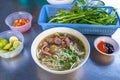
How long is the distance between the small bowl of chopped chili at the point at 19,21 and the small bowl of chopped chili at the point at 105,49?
0.39m

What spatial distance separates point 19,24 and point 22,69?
276mm

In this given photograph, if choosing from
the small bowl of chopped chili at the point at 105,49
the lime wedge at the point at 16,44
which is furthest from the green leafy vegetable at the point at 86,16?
the lime wedge at the point at 16,44

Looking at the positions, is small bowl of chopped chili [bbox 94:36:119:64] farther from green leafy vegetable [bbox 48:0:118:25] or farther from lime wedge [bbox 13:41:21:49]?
lime wedge [bbox 13:41:21:49]

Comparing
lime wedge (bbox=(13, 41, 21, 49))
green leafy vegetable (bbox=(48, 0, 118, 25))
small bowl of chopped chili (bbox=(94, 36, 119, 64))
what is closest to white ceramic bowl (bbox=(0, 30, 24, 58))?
lime wedge (bbox=(13, 41, 21, 49))

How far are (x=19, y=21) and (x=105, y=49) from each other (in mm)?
499

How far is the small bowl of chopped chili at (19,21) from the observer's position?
0.89 metres

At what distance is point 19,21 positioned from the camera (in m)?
0.93

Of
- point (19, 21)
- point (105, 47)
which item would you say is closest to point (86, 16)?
point (105, 47)

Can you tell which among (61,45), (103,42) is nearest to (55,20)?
(61,45)

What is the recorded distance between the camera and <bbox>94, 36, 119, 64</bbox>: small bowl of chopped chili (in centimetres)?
75

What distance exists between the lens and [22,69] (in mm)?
756

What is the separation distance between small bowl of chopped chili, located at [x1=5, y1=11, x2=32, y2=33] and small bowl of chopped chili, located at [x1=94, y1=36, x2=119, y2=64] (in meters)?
0.39

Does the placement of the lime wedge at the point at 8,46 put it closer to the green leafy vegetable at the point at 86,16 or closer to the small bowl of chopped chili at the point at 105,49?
the green leafy vegetable at the point at 86,16

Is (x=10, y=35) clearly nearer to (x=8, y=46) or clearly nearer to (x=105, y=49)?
(x=8, y=46)
